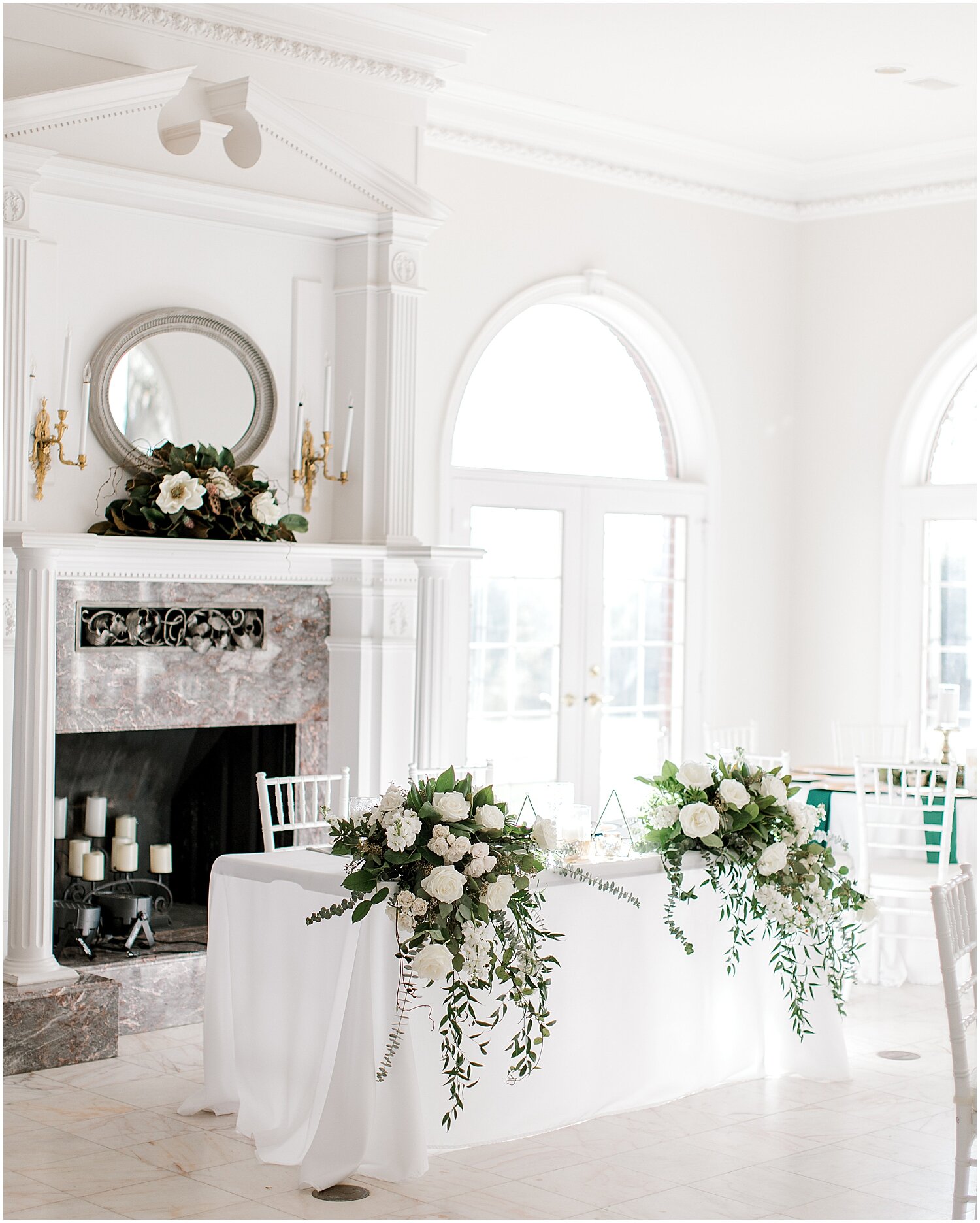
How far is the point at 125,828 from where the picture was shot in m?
6.37

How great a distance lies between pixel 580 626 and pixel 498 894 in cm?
434

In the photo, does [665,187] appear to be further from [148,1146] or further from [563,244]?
[148,1146]

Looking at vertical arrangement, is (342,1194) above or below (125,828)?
below

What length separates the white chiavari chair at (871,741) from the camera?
8.71 metres

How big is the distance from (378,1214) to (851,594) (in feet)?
19.3

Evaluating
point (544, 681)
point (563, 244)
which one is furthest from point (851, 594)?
point (563, 244)

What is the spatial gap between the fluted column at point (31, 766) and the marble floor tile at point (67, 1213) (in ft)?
5.14

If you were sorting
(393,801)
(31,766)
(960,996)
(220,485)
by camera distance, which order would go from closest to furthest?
(960,996) → (393,801) → (31,766) → (220,485)

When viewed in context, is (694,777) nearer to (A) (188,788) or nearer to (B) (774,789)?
(B) (774,789)

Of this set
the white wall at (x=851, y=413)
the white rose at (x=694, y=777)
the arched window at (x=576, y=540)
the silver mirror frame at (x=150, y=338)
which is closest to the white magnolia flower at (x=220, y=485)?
the silver mirror frame at (x=150, y=338)

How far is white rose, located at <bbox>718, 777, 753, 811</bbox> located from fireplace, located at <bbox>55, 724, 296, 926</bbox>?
7.79ft

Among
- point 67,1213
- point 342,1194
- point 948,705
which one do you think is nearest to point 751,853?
point 342,1194

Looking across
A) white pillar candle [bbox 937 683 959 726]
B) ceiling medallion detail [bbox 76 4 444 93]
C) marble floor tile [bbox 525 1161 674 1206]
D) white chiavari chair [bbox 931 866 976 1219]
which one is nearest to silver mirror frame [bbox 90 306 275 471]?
ceiling medallion detail [bbox 76 4 444 93]

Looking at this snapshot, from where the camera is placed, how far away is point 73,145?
579cm
